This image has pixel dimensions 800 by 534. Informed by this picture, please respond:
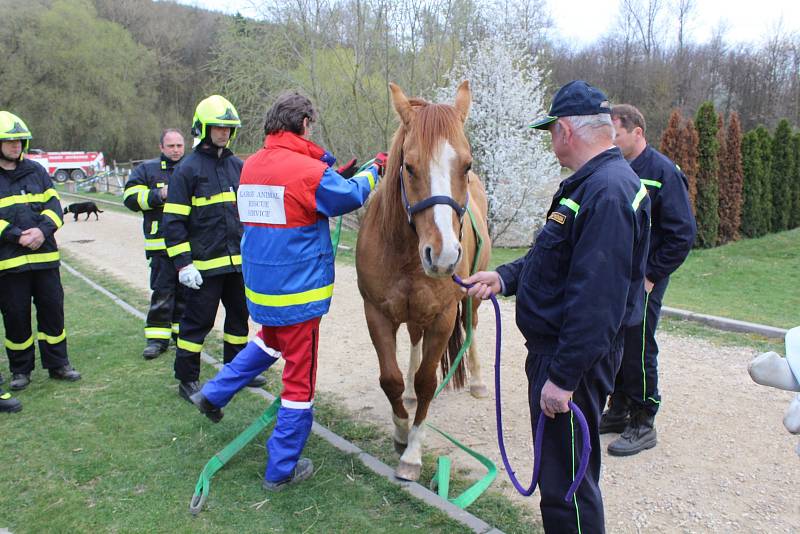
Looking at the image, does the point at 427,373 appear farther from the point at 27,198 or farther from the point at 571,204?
the point at 27,198

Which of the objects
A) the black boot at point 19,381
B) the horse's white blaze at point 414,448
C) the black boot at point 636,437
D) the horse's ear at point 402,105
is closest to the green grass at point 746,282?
the black boot at point 636,437

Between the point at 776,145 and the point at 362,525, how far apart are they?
57.8 ft

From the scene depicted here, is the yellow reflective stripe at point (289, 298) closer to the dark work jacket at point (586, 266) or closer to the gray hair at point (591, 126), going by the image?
the dark work jacket at point (586, 266)

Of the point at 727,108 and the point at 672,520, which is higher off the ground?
the point at 727,108

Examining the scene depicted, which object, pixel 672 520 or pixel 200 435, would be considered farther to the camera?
pixel 200 435

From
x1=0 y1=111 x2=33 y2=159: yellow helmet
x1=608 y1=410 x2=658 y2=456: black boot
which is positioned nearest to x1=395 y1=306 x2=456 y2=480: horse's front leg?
x1=608 y1=410 x2=658 y2=456: black boot

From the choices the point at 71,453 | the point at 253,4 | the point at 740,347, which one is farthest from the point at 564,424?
the point at 253,4

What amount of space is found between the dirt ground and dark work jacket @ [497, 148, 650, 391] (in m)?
1.52

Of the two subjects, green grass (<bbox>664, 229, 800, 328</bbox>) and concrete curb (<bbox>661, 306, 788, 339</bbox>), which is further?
green grass (<bbox>664, 229, 800, 328</bbox>)

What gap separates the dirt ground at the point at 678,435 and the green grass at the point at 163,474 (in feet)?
1.73

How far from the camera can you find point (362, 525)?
2.84 metres

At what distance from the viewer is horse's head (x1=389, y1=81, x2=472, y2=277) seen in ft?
8.35

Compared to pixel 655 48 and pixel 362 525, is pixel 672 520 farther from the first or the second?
pixel 655 48

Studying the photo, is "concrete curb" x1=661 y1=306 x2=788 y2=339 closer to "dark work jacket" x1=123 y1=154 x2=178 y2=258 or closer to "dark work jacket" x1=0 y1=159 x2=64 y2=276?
"dark work jacket" x1=123 y1=154 x2=178 y2=258
